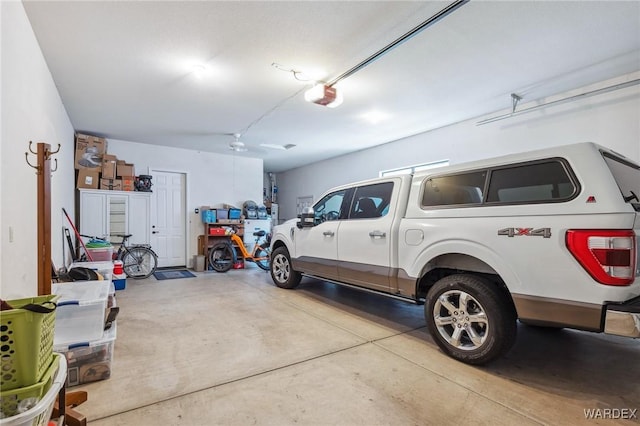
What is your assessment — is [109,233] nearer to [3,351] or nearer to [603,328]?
[3,351]

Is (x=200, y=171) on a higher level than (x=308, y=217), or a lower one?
higher

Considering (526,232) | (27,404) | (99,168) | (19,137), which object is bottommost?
(27,404)

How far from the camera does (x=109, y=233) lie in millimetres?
6363

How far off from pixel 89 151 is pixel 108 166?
41 cm

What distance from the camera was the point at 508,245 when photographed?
2.23 m

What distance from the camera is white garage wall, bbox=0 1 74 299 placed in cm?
204

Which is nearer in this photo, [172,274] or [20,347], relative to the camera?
[20,347]

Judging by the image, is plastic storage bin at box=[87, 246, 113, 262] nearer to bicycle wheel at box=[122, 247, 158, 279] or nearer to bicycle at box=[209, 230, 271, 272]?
bicycle wheel at box=[122, 247, 158, 279]

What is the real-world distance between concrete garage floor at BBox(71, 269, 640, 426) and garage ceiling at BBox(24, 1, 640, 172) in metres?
2.94

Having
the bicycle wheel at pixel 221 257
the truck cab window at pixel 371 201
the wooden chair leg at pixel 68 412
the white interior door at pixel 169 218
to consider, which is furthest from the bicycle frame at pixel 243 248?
the wooden chair leg at pixel 68 412

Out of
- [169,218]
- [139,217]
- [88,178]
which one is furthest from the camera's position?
[169,218]

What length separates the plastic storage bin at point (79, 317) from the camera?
2.24 metres

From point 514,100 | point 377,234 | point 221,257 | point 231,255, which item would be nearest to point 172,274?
point 221,257

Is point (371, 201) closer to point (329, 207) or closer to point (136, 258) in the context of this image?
point (329, 207)
